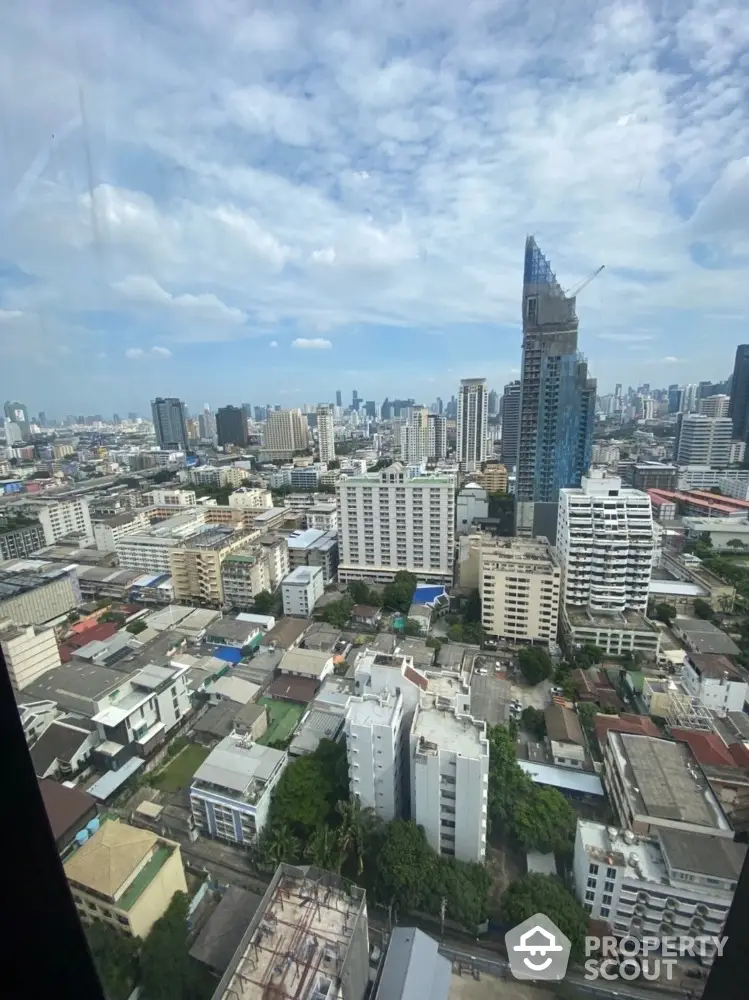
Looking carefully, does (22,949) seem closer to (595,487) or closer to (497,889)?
(497,889)

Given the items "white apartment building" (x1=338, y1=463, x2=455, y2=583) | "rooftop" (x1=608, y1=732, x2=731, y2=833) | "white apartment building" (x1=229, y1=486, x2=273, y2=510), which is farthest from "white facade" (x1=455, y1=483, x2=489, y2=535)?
"rooftop" (x1=608, y1=732, x2=731, y2=833)

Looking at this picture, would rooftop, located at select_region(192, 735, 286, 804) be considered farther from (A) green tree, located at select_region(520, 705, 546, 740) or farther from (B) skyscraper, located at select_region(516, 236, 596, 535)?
(B) skyscraper, located at select_region(516, 236, 596, 535)

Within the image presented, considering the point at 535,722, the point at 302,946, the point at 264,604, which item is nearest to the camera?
the point at 302,946

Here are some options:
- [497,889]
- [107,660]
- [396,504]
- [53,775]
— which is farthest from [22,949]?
[396,504]

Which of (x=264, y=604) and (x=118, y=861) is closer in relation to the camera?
(x=118, y=861)

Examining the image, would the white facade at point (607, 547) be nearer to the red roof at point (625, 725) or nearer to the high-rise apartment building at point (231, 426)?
the red roof at point (625, 725)

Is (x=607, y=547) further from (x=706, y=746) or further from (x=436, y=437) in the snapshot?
(x=436, y=437)

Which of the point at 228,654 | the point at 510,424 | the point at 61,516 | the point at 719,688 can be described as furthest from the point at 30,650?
the point at 510,424
